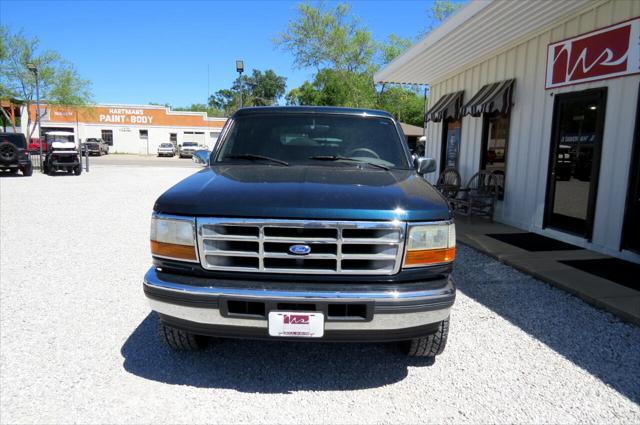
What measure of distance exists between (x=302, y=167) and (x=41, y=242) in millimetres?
5317

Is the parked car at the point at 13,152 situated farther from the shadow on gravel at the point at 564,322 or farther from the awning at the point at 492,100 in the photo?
the shadow on gravel at the point at 564,322

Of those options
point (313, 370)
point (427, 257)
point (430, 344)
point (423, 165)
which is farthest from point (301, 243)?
point (423, 165)

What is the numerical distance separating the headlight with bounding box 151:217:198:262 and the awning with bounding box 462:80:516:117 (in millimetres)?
7130

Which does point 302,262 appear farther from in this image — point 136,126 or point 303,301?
point 136,126

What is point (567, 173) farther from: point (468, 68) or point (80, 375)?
point (80, 375)

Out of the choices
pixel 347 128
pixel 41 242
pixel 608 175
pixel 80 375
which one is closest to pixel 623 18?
pixel 608 175

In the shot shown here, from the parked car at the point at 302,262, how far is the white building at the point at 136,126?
4882 centimetres

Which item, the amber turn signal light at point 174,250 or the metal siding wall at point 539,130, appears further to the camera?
the metal siding wall at point 539,130

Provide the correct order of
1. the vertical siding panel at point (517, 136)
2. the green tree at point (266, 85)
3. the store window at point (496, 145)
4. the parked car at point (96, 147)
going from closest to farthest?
the vertical siding panel at point (517, 136), the store window at point (496, 145), the parked car at point (96, 147), the green tree at point (266, 85)

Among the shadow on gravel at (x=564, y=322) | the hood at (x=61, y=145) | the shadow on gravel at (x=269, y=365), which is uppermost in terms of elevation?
the hood at (x=61, y=145)

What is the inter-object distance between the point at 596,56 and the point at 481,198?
3073mm

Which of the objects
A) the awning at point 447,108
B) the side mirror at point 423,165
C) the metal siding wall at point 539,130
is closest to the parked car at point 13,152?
the awning at point 447,108

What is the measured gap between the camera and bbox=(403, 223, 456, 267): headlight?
250 cm

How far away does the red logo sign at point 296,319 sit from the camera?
2.36 meters
